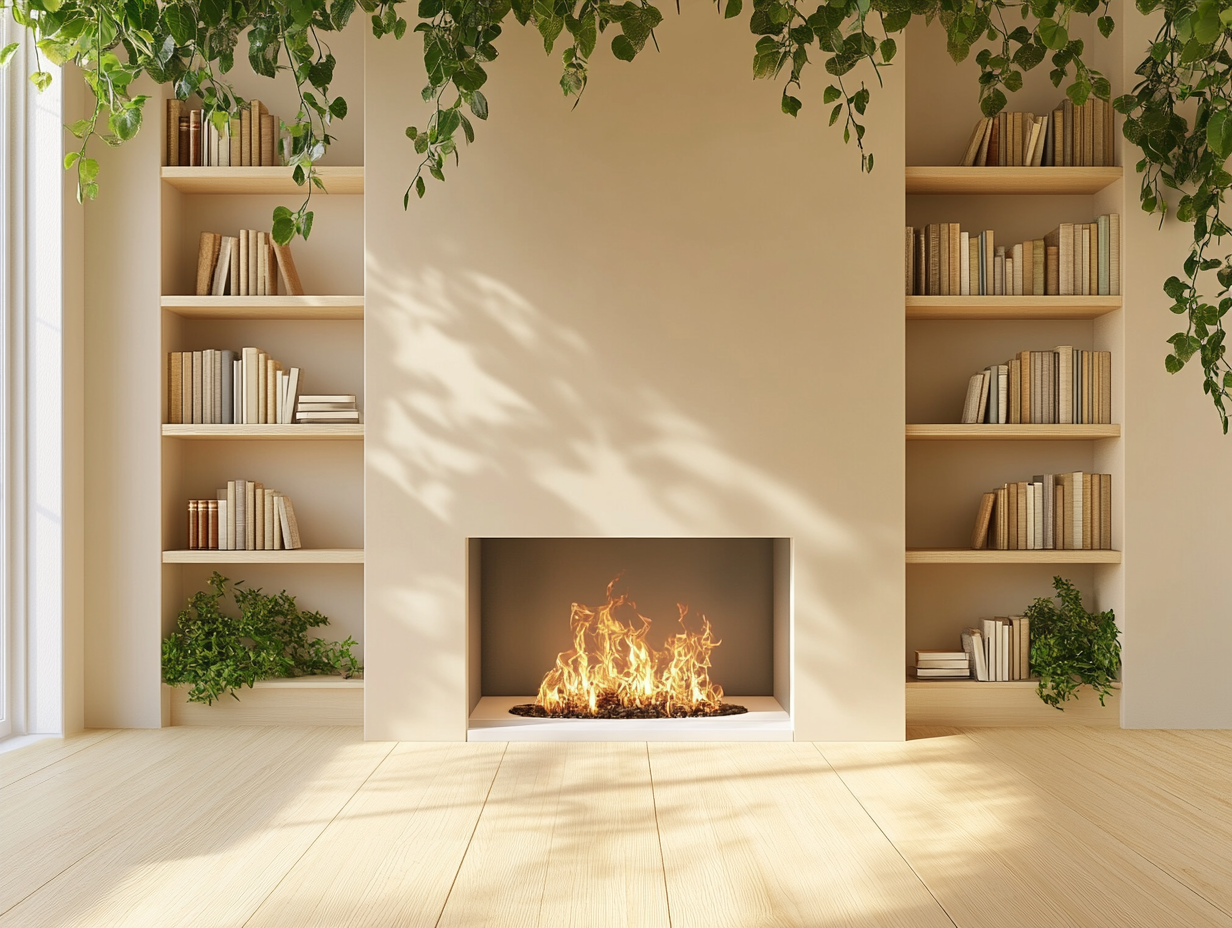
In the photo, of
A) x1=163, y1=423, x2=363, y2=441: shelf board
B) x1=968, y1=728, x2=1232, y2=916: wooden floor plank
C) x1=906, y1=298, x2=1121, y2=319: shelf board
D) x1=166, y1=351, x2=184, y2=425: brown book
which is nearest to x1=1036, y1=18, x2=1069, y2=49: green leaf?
x1=906, y1=298, x2=1121, y2=319: shelf board

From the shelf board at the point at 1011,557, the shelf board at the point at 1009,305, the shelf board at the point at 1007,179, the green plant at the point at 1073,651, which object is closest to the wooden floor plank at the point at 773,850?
the shelf board at the point at 1011,557

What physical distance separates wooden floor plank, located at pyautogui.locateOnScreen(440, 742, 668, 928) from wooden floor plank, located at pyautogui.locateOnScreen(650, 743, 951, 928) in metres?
0.07

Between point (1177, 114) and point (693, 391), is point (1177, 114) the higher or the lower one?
the higher one

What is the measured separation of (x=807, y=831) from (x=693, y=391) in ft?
5.10

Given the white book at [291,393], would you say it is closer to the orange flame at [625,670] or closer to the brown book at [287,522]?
the brown book at [287,522]

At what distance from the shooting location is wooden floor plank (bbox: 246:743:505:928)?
2.09 metres

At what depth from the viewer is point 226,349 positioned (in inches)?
161

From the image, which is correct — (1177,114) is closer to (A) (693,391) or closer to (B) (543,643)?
(A) (693,391)

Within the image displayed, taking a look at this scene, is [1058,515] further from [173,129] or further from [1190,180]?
[173,129]

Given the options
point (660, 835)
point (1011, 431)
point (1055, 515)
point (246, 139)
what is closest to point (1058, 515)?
point (1055, 515)

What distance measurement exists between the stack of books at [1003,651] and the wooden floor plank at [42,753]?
3.27 meters

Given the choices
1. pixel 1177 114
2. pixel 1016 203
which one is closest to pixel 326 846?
pixel 1016 203

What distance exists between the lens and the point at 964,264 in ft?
12.5

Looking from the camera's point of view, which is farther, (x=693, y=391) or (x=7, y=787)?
(x=693, y=391)
